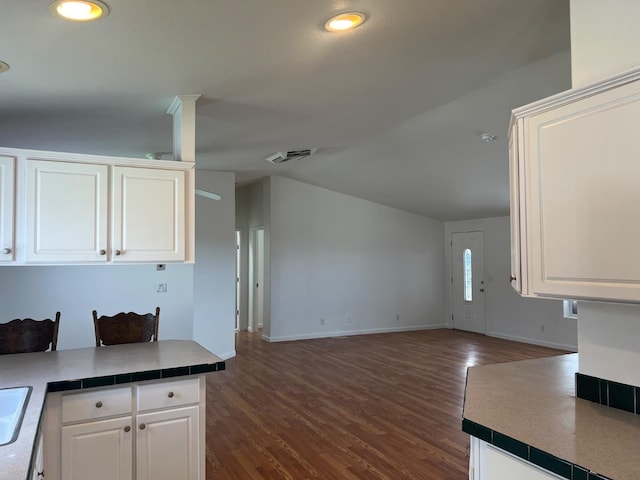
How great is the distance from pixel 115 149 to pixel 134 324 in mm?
1944

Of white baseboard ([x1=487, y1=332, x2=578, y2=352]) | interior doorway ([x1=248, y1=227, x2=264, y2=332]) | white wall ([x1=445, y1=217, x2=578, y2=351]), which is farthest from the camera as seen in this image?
interior doorway ([x1=248, y1=227, x2=264, y2=332])

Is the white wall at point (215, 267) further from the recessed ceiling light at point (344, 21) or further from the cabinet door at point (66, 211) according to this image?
the recessed ceiling light at point (344, 21)

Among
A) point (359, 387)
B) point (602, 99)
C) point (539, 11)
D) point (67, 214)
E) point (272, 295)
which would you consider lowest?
point (359, 387)

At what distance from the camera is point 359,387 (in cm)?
498

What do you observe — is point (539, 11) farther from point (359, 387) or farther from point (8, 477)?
point (359, 387)

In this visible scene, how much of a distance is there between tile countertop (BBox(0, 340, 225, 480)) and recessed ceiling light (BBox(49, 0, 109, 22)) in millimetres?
1543

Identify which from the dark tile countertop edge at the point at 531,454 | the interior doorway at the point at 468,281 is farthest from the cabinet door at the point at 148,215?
the interior doorway at the point at 468,281

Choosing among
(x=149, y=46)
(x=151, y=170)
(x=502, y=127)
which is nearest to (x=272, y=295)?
(x=502, y=127)

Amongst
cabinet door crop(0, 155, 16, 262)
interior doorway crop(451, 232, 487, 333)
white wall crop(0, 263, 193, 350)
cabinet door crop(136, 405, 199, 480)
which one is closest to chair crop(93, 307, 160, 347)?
cabinet door crop(0, 155, 16, 262)

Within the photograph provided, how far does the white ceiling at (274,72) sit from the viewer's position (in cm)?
198

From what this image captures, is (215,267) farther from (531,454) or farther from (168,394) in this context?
(531,454)

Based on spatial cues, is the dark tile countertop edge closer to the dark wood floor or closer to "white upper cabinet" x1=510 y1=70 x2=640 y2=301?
"white upper cabinet" x1=510 y1=70 x2=640 y2=301

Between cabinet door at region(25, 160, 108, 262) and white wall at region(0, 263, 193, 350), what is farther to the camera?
white wall at region(0, 263, 193, 350)

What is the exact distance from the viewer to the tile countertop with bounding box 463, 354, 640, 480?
129 cm
